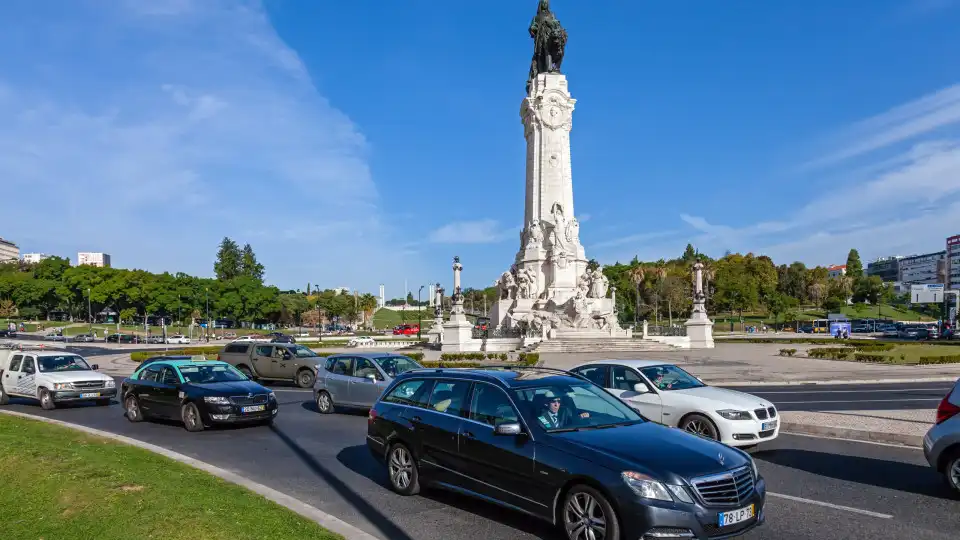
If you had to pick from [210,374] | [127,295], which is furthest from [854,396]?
[127,295]

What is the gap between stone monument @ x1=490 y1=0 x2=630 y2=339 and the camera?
149 ft

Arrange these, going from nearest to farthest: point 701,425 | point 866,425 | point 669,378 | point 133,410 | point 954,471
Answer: point 954,471
point 701,425
point 669,378
point 866,425
point 133,410

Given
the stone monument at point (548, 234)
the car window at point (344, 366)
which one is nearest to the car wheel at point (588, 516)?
the car window at point (344, 366)

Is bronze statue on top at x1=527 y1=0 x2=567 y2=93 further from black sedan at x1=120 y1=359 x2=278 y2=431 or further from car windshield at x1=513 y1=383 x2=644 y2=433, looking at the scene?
car windshield at x1=513 y1=383 x2=644 y2=433

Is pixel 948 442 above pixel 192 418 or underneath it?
above

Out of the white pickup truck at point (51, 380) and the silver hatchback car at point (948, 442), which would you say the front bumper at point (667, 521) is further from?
the white pickup truck at point (51, 380)

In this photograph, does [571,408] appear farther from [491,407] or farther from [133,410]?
[133,410]

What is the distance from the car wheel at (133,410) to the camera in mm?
14555

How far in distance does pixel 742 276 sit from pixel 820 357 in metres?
74.4

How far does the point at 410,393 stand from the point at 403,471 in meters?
0.97

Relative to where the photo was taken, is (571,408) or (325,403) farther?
(325,403)

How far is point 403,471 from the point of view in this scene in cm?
820

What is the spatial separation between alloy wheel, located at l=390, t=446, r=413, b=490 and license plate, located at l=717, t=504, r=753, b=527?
12.4 ft

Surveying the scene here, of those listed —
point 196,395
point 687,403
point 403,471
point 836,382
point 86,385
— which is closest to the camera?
point 403,471
